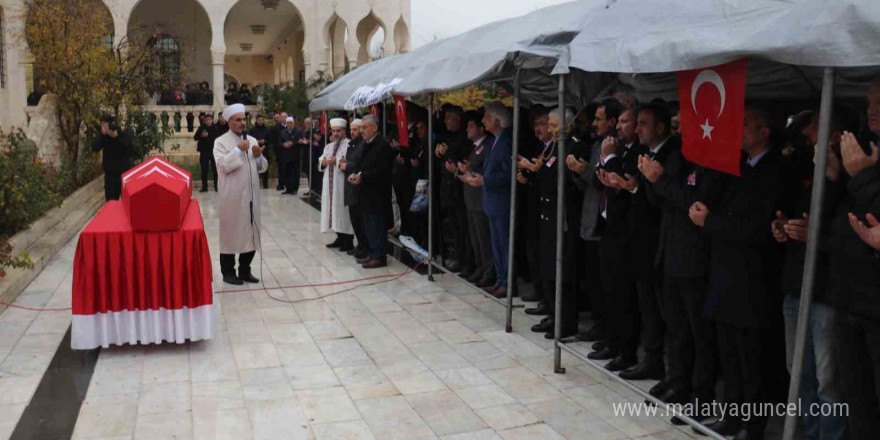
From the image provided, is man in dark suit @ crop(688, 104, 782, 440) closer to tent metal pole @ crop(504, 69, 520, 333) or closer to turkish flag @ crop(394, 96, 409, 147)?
tent metal pole @ crop(504, 69, 520, 333)

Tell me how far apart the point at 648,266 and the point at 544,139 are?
2.21m

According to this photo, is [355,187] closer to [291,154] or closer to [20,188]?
[20,188]

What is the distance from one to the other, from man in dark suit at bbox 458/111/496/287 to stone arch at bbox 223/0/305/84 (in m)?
21.3

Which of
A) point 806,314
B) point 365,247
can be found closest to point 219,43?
point 365,247

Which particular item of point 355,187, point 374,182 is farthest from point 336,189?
point 374,182

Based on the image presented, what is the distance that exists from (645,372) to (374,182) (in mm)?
5002

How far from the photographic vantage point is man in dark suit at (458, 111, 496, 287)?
8.02 m

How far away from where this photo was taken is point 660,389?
5027 mm

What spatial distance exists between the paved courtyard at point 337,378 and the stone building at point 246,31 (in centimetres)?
1634

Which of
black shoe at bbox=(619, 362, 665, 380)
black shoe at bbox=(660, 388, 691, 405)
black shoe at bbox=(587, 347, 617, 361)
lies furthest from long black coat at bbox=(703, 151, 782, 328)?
black shoe at bbox=(587, 347, 617, 361)

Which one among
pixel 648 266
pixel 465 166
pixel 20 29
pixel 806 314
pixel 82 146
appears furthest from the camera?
pixel 20 29

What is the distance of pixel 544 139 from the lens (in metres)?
7.09

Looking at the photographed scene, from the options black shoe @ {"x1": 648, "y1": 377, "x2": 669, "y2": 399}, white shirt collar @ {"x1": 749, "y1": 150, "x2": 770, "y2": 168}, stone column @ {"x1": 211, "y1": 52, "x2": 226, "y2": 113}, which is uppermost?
stone column @ {"x1": 211, "y1": 52, "x2": 226, "y2": 113}

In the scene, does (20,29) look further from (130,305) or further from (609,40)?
(609,40)
